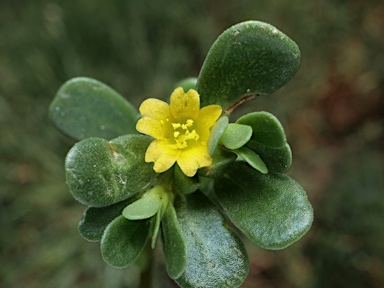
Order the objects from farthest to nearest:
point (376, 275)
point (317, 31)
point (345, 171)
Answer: point (317, 31) → point (345, 171) → point (376, 275)

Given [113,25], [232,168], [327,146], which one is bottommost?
[327,146]

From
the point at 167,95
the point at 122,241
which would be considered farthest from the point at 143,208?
the point at 167,95

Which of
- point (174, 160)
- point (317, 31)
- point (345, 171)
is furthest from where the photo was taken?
point (317, 31)

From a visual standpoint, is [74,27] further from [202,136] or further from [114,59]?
[202,136]

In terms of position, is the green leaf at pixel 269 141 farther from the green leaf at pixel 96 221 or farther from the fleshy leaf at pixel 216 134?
the green leaf at pixel 96 221

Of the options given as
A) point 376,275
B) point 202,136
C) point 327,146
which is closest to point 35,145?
point 327,146

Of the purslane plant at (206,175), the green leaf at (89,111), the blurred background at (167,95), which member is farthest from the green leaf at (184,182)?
the blurred background at (167,95)
